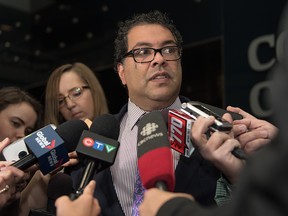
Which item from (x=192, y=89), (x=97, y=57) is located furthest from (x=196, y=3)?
(x=97, y=57)

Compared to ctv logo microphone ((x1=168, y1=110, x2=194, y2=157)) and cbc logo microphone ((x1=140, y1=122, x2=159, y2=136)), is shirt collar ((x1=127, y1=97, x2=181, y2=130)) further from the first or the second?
cbc logo microphone ((x1=140, y1=122, x2=159, y2=136))

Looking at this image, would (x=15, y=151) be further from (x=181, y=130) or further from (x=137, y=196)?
(x=181, y=130)

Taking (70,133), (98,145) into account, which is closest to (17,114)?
(70,133)

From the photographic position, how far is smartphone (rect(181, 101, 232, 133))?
115cm

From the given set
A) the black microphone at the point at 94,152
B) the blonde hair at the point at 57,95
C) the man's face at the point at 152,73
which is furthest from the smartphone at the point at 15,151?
the blonde hair at the point at 57,95

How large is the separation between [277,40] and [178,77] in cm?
160

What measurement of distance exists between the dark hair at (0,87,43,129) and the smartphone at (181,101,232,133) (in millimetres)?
1148

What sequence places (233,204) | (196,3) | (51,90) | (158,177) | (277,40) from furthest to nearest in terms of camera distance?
(196,3) < (277,40) < (51,90) < (158,177) < (233,204)

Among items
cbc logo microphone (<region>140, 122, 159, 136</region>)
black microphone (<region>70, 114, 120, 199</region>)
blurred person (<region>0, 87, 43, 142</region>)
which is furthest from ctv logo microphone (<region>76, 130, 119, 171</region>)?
blurred person (<region>0, 87, 43, 142</region>)

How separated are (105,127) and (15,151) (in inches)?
14.4

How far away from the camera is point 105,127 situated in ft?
4.30

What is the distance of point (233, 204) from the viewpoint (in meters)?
0.61

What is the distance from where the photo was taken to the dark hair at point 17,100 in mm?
2174

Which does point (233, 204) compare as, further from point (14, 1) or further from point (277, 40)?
point (14, 1)
